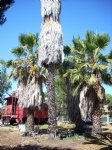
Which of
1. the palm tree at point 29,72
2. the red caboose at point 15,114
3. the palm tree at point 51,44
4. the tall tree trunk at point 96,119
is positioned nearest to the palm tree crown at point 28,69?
the palm tree at point 29,72

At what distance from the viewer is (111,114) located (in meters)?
57.8

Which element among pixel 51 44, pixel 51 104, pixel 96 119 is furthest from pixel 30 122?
pixel 51 44

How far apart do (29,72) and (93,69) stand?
620 centimetres

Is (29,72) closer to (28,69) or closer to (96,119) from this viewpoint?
(28,69)

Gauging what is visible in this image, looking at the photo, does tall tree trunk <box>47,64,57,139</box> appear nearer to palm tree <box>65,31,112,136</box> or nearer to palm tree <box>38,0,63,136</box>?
palm tree <box>38,0,63,136</box>

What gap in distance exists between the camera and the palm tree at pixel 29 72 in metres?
26.8

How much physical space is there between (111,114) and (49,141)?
124 ft

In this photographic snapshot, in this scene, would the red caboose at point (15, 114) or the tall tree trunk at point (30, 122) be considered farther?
the red caboose at point (15, 114)

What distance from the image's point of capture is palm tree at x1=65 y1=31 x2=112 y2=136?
23578 millimetres

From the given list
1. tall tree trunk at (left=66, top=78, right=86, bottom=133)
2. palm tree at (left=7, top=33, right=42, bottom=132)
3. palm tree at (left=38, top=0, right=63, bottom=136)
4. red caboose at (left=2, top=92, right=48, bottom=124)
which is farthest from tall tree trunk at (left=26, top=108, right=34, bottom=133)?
red caboose at (left=2, top=92, right=48, bottom=124)

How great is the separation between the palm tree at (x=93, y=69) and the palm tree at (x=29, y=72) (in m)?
3.59

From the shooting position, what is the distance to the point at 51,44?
935 inches

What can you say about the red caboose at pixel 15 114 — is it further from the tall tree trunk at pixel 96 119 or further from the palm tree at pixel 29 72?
the tall tree trunk at pixel 96 119

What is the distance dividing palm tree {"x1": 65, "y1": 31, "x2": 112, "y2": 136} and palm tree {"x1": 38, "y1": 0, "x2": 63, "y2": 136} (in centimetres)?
168
